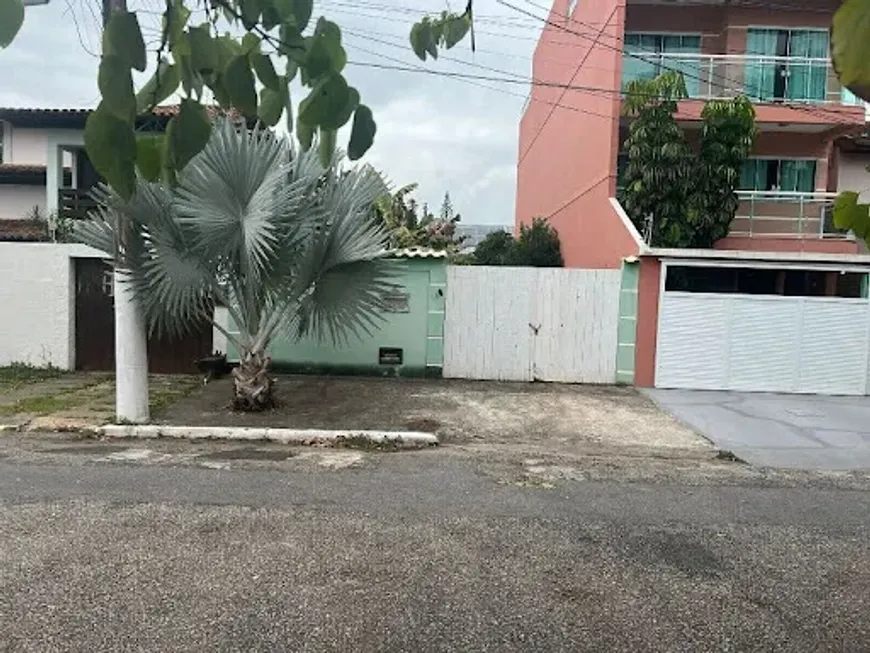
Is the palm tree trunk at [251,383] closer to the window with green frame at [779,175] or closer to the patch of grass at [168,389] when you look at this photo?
the patch of grass at [168,389]

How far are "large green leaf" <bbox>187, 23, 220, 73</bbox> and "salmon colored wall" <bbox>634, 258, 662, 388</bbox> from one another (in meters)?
12.3

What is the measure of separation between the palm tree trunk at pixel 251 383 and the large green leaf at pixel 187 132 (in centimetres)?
879

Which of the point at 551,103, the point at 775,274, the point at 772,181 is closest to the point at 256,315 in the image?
the point at 775,274

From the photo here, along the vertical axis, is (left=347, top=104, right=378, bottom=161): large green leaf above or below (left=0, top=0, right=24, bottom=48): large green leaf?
below

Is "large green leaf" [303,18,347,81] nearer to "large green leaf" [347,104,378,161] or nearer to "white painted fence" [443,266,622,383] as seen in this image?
"large green leaf" [347,104,378,161]

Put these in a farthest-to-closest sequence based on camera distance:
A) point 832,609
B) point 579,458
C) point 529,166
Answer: point 529,166 → point 579,458 → point 832,609

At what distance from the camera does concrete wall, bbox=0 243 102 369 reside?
12836mm

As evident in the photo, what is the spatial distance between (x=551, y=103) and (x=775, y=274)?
40.6 ft

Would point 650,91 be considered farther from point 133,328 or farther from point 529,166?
point 529,166

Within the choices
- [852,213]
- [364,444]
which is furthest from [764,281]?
[852,213]

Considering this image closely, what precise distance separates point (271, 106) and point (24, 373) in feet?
42.7

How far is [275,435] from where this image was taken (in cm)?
850

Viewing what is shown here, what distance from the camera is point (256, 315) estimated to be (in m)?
9.75

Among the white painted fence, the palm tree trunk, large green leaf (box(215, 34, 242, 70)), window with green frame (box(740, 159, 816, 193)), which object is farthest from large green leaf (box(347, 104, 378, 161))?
window with green frame (box(740, 159, 816, 193))
